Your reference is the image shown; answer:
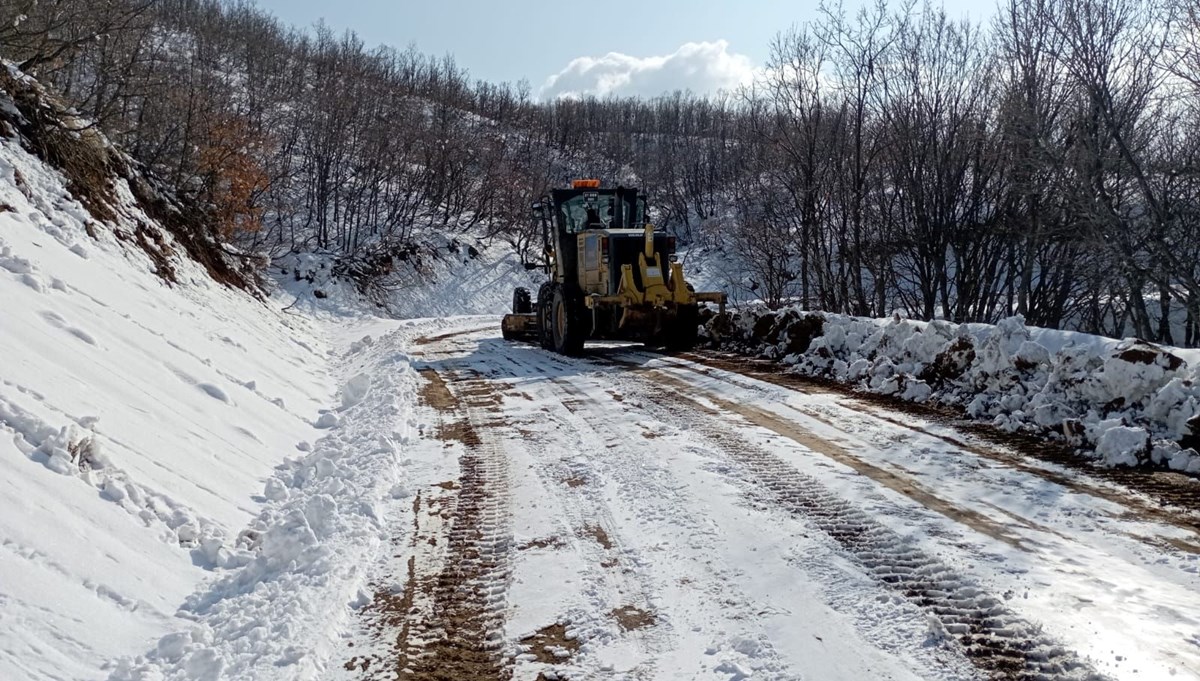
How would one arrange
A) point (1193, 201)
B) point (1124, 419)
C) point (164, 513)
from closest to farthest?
point (164, 513), point (1124, 419), point (1193, 201)

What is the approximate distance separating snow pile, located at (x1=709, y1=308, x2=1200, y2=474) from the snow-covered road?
62cm

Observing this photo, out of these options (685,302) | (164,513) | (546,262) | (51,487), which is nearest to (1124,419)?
(164,513)

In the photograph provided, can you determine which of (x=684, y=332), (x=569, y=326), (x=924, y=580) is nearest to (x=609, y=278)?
(x=569, y=326)

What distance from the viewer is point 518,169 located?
5525 cm

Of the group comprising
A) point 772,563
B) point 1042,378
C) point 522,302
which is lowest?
point 772,563

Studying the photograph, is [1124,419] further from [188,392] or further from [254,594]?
[188,392]

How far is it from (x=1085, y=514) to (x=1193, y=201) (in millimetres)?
10097

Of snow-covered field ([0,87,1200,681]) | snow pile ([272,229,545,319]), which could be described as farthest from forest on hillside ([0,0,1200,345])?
snow-covered field ([0,87,1200,681])

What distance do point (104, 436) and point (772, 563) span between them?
373 centimetres

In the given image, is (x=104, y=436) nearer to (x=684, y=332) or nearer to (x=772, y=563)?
(x=772, y=563)

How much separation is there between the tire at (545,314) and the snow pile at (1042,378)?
600cm

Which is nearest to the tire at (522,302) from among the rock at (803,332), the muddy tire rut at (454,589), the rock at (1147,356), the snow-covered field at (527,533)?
the rock at (803,332)

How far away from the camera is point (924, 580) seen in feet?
12.2

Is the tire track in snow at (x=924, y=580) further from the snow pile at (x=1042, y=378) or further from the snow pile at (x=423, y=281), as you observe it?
the snow pile at (x=423, y=281)
